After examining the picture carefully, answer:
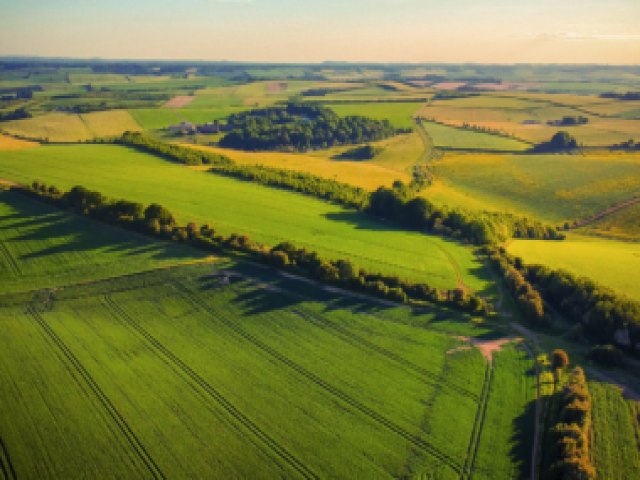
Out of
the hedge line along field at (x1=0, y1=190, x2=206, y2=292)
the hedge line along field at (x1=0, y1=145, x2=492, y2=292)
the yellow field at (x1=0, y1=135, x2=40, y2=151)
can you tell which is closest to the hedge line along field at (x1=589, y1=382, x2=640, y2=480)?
the hedge line along field at (x1=0, y1=145, x2=492, y2=292)

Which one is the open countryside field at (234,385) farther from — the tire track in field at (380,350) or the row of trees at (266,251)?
the row of trees at (266,251)

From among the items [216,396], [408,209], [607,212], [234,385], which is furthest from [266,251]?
[607,212]

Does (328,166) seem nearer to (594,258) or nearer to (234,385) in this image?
(594,258)

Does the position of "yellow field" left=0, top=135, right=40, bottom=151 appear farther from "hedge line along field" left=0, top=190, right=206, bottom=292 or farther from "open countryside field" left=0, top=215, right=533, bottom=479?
"open countryside field" left=0, top=215, right=533, bottom=479

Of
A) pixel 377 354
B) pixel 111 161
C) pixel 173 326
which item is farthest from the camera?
pixel 111 161

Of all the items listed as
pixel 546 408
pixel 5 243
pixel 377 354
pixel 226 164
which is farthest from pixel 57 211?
pixel 546 408

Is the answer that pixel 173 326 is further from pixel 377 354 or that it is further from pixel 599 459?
pixel 599 459
